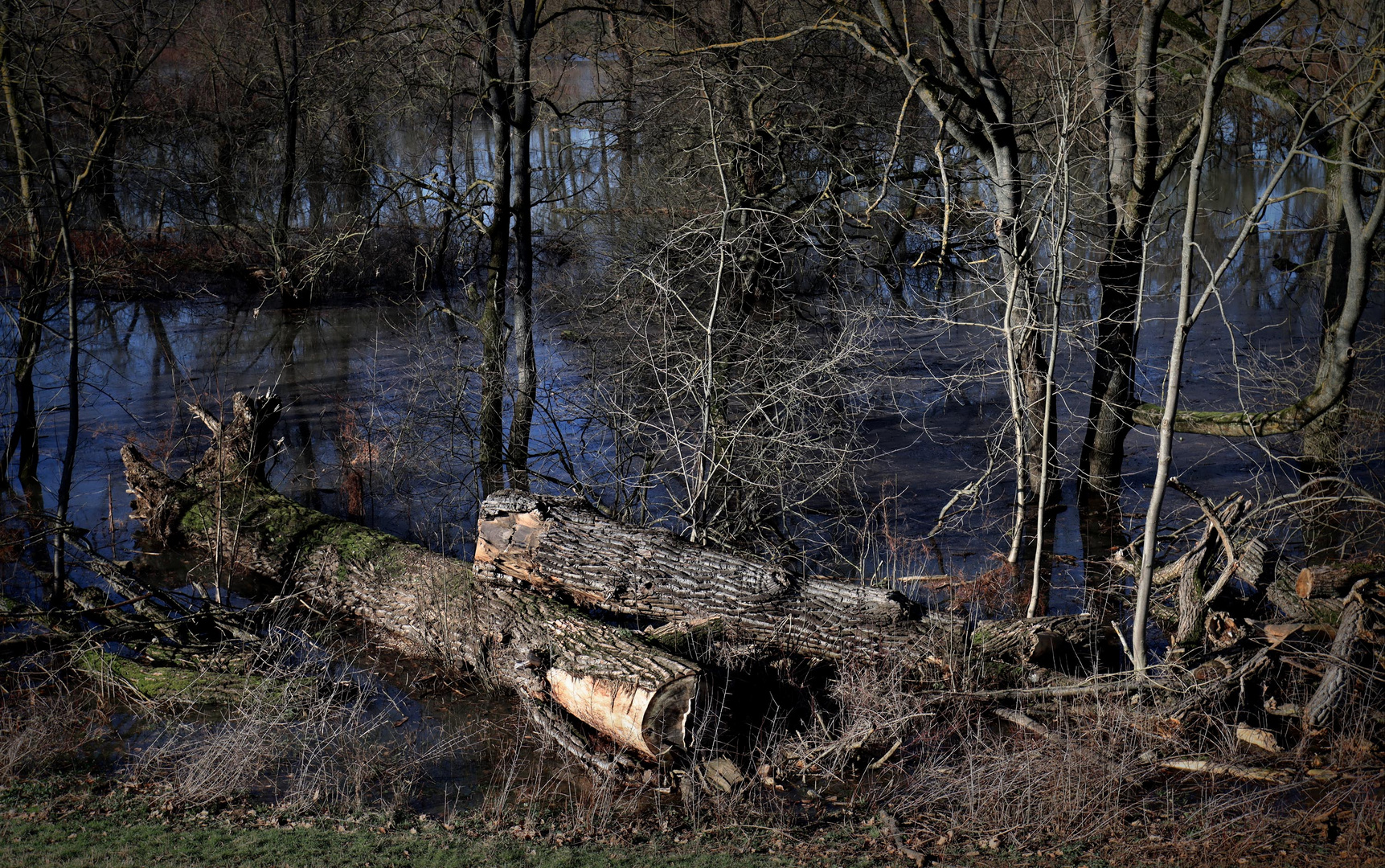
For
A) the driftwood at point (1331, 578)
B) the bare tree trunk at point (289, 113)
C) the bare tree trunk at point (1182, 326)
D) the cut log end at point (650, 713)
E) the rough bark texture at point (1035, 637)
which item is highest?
the bare tree trunk at point (289, 113)

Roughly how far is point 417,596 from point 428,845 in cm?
315

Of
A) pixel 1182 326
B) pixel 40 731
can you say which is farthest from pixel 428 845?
pixel 1182 326

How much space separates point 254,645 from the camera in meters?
7.57

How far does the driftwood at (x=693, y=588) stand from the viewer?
722cm

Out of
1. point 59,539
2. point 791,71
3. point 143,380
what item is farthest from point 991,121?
point 143,380

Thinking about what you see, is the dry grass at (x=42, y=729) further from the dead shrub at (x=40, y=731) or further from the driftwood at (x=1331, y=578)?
the driftwood at (x=1331, y=578)

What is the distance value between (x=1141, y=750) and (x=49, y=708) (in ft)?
23.2

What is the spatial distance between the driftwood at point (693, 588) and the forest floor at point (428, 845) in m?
1.78

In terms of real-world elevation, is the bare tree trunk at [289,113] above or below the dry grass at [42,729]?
above

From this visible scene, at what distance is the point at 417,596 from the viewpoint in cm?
810

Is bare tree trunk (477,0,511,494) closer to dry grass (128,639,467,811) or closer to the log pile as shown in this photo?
the log pile

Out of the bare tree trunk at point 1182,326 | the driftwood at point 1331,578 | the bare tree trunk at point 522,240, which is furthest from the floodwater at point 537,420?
the bare tree trunk at point 1182,326

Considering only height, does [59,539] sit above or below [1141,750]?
above

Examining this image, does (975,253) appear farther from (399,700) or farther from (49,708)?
(49,708)
